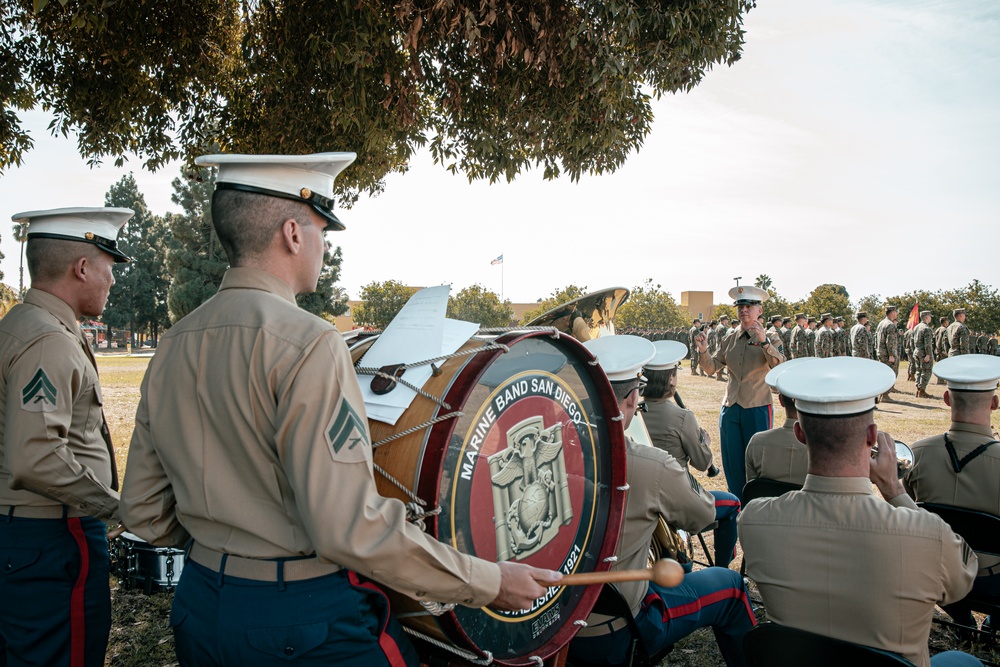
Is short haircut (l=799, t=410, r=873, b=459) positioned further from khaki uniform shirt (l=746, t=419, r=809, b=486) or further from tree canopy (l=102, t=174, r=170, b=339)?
tree canopy (l=102, t=174, r=170, b=339)

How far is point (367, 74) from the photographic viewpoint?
19.6ft

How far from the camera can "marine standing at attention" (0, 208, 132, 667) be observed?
2.43 meters

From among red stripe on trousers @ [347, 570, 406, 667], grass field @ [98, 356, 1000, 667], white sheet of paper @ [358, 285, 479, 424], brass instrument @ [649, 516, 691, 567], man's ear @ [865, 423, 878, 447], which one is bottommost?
grass field @ [98, 356, 1000, 667]

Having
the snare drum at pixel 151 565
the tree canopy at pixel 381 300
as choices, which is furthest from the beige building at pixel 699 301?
the snare drum at pixel 151 565

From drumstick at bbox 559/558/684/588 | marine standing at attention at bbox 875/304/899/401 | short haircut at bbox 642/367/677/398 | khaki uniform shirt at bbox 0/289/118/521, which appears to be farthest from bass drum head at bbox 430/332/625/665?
marine standing at attention at bbox 875/304/899/401

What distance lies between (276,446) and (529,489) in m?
0.86

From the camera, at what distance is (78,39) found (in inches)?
252

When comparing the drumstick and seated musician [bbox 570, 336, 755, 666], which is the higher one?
the drumstick

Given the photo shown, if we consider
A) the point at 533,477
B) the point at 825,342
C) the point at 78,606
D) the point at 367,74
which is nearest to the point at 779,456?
the point at 533,477

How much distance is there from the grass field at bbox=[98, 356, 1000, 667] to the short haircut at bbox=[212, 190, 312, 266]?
3.09m

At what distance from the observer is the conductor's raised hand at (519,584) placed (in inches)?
67.4

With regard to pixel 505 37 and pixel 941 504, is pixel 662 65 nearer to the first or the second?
pixel 505 37

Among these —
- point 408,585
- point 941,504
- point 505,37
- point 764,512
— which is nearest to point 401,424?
point 408,585

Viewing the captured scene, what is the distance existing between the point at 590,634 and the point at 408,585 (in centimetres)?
141
